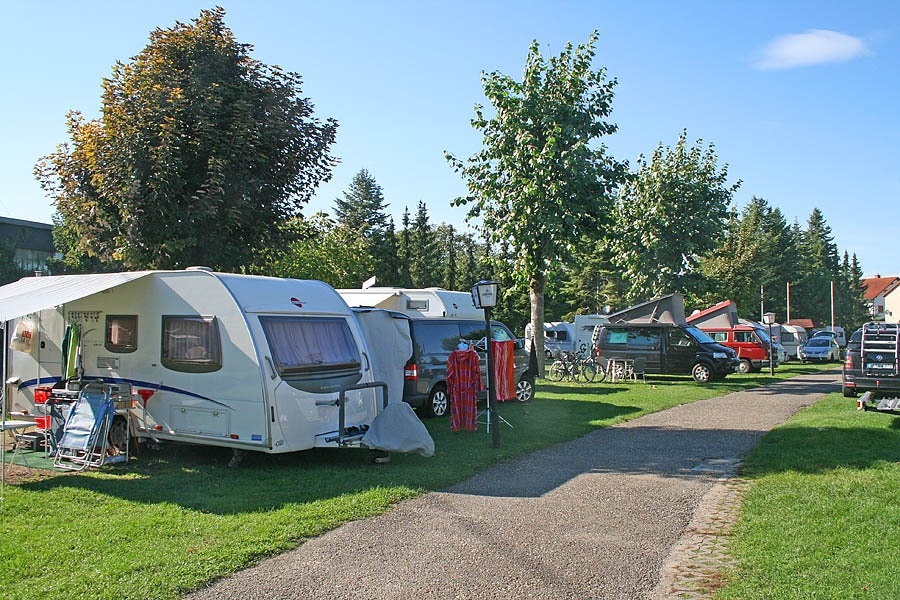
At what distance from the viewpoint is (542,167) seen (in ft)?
66.3

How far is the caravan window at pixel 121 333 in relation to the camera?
990 cm

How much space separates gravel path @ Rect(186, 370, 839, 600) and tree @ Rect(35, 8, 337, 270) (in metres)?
6.76

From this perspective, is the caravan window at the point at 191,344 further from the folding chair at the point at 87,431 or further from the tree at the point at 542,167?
the tree at the point at 542,167

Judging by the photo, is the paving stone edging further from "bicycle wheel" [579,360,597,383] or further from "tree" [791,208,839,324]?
"tree" [791,208,839,324]

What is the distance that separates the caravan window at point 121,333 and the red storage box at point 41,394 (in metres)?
1.25

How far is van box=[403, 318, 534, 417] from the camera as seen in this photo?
525 inches

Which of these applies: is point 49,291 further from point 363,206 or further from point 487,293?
point 363,206

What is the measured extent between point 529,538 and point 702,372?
1878 cm

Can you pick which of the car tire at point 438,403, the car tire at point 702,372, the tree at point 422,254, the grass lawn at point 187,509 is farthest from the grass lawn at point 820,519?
the tree at point 422,254

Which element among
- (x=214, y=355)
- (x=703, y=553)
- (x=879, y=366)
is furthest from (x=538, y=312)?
(x=703, y=553)

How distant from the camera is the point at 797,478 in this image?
8594 mm

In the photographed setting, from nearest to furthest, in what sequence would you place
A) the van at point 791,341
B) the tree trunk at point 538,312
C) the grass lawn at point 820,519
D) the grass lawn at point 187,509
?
the grass lawn at point 820,519 < the grass lawn at point 187,509 < the tree trunk at point 538,312 < the van at point 791,341

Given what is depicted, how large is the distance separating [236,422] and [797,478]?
658 centimetres

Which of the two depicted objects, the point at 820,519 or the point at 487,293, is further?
the point at 487,293
